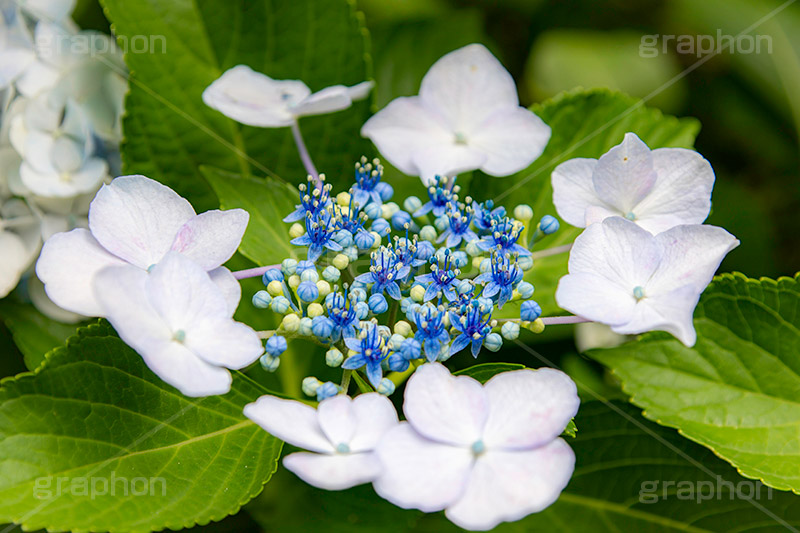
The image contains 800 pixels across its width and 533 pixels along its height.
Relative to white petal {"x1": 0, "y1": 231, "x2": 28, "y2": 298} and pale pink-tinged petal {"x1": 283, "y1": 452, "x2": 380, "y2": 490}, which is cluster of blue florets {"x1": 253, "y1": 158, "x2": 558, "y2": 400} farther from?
white petal {"x1": 0, "y1": 231, "x2": 28, "y2": 298}

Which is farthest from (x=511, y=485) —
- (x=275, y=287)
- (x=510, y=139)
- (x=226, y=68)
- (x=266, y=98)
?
(x=226, y=68)

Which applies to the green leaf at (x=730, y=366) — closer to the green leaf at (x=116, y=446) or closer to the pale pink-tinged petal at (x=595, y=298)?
the pale pink-tinged petal at (x=595, y=298)

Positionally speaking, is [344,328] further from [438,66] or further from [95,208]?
[438,66]

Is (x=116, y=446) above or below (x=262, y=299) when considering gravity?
below

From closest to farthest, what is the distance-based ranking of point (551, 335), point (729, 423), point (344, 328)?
point (344, 328) → point (729, 423) → point (551, 335)

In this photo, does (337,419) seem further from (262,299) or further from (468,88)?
(468,88)

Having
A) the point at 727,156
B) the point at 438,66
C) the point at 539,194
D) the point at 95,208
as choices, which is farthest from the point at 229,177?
the point at 727,156
